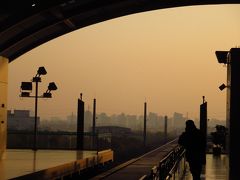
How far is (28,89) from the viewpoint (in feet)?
117

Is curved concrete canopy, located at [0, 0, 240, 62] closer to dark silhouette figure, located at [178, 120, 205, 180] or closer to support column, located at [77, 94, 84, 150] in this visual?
support column, located at [77, 94, 84, 150]

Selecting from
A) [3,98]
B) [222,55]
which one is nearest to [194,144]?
[222,55]

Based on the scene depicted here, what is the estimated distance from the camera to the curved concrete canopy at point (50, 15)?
71.3 ft

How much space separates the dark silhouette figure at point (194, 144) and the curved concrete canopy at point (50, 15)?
653 cm

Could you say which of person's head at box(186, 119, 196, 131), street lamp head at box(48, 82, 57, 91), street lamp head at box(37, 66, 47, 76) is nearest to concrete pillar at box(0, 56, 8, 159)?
street lamp head at box(37, 66, 47, 76)

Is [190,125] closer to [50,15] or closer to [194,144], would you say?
[194,144]

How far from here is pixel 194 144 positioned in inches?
688

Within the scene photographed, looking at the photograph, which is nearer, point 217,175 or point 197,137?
point 197,137

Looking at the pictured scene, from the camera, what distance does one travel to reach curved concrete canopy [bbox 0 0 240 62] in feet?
71.3

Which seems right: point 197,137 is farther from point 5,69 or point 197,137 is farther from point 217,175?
A: point 5,69

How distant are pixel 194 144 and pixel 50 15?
850 cm

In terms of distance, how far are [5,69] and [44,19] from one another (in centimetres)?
291

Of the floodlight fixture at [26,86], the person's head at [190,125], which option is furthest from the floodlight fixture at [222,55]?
the floodlight fixture at [26,86]

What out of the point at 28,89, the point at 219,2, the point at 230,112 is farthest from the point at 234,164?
the point at 28,89
